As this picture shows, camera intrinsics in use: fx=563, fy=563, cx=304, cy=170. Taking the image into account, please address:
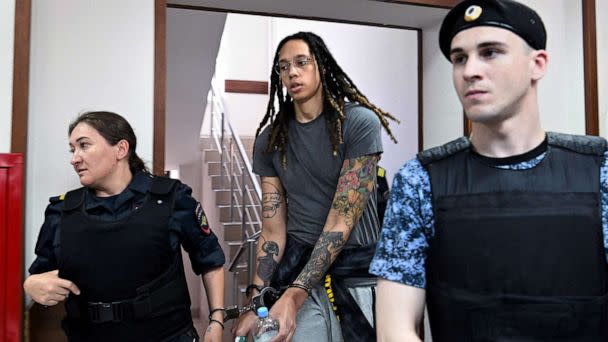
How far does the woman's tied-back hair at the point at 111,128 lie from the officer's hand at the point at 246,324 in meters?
0.65

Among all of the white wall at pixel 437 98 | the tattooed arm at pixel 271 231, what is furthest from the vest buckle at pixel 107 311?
the white wall at pixel 437 98

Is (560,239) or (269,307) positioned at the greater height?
(560,239)

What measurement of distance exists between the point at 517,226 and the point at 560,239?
8 centimetres

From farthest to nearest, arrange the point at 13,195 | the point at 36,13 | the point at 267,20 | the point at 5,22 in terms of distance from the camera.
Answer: the point at 267,20, the point at 36,13, the point at 5,22, the point at 13,195

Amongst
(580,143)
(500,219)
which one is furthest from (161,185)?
(580,143)

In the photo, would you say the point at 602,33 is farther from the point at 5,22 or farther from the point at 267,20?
the point at 267,20

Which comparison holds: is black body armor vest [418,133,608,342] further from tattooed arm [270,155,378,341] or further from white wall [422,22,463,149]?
white wall [422,22,463,149]

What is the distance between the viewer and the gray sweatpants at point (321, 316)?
1.85 meters

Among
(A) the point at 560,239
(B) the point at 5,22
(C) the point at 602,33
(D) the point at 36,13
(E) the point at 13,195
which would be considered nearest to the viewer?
(A) the point at 560,239

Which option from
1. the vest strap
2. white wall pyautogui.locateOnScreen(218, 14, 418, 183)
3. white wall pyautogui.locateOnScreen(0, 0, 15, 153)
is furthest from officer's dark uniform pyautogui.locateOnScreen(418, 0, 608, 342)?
white wall pyautogui.locateOnScreen(218, 14, 418, 183)

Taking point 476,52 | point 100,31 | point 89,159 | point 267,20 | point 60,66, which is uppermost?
point 267,20

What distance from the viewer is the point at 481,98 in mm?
1116

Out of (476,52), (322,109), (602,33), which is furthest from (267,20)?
(476,52)

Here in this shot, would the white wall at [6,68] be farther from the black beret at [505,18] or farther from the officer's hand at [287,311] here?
the black beret at [505,18]
